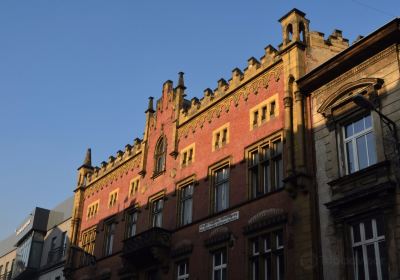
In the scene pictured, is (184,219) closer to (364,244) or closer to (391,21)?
(364,244)

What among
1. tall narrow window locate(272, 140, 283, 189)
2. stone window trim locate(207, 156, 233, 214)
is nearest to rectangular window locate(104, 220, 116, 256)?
stone window trim locate(207, 156, 233, 214)

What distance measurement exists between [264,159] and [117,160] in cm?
1597

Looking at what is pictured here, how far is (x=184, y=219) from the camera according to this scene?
29375 millimetres

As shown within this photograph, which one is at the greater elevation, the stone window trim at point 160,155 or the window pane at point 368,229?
the stone window trim at point 160,155

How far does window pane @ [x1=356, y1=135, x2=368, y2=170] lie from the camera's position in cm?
2030

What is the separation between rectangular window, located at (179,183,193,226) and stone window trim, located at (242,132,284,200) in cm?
467

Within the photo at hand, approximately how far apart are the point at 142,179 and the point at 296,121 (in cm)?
1375

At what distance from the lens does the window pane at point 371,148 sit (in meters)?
19.9

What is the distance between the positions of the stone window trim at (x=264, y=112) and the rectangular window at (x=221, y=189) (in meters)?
2.70

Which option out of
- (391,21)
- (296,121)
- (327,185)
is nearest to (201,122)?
(296,121)

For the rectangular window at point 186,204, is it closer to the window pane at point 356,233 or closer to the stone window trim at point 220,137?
the stone window trim at point 220,137

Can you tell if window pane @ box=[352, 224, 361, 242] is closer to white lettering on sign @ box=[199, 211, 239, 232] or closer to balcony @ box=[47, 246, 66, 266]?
white lettering on sign @ box=[199, 211, 239, 232]

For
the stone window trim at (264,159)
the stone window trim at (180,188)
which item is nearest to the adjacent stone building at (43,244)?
the stone window trim at (180,188)

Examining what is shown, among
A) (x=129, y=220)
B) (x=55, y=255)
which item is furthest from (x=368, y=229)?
(x=55, y=255)
